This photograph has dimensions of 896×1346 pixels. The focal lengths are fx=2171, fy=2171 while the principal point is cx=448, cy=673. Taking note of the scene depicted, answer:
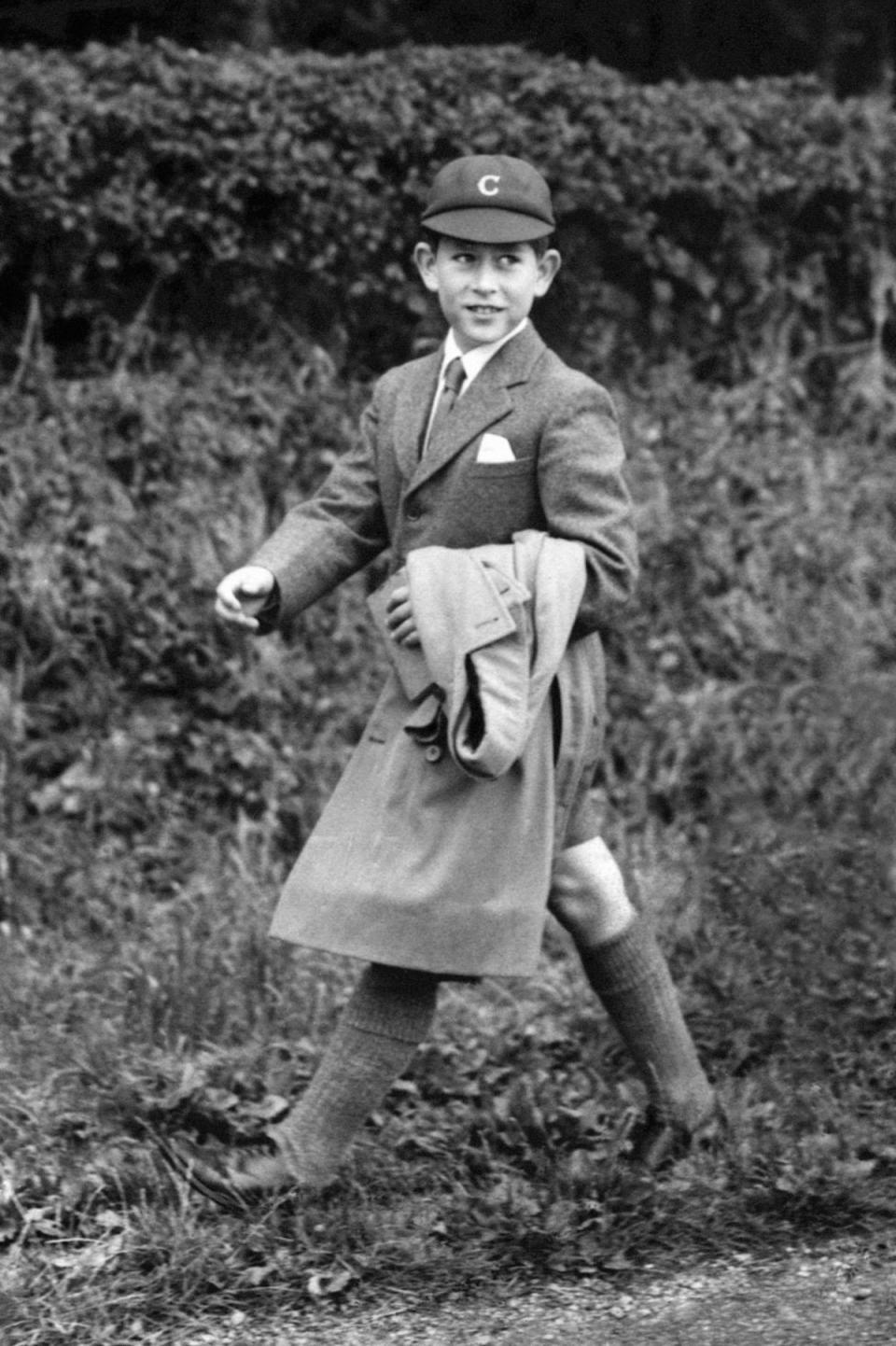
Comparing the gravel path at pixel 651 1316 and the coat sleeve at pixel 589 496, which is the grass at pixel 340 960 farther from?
the coat sleeve at pixel 589 496

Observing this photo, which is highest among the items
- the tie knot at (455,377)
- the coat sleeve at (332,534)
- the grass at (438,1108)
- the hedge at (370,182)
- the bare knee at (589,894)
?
the hedge at (370,182)

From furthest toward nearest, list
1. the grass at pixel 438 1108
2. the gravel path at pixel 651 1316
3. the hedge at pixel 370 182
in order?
the hedge at pixel 370 182, the grass at pixel 438 1108, the gravel path at pixel 651 1316

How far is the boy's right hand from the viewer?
3758 mm

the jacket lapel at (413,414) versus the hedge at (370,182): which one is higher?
the hedge at (370,182)

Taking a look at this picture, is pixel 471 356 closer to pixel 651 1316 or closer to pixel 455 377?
pixel 455 377

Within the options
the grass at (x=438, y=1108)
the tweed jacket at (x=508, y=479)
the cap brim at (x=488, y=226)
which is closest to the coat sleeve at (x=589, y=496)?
the tweed jacket at (x=508, y=479)

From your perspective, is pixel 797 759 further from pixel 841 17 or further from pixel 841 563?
pixel 841 17

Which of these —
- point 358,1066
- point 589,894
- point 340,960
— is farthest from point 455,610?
point 340,960

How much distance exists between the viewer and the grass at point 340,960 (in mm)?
3764

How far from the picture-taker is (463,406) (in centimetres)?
376

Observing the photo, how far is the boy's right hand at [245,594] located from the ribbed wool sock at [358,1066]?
2.14 feet

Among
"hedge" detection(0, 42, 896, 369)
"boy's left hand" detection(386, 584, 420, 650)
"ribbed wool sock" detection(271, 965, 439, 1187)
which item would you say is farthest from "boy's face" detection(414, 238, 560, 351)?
"hedge" detection(0, 42, 896, 369)

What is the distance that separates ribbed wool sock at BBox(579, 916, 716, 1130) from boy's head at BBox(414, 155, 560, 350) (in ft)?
3.76

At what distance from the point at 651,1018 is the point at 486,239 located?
1466 millimetres
